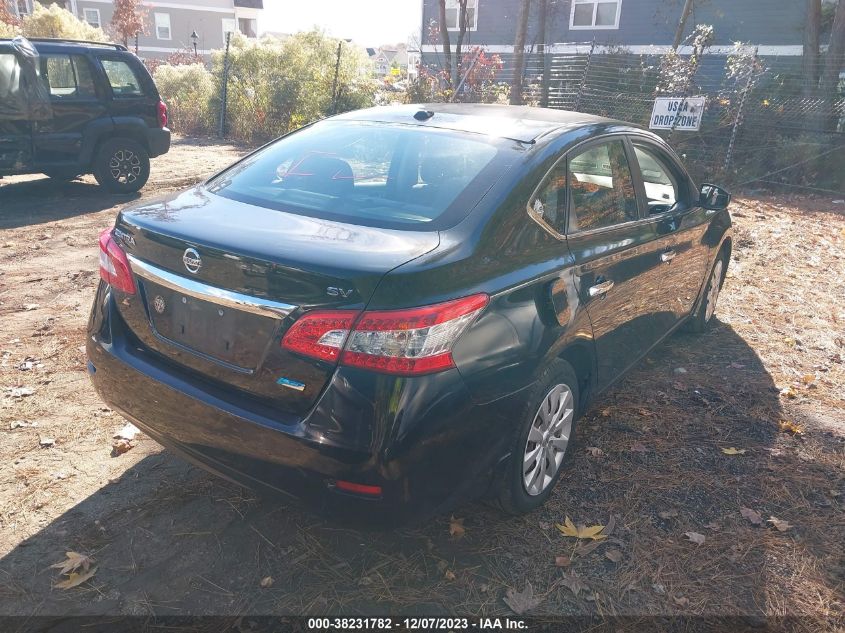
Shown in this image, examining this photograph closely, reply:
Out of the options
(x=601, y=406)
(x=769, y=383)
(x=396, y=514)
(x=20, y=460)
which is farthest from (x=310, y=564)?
(x=769, y=383)

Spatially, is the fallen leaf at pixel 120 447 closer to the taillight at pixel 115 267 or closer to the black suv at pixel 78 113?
the taillight at pixel 115 267

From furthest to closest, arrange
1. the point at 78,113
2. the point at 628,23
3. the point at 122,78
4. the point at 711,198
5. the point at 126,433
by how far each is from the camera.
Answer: the point at 628,23, the point at 122,78, the point at 78,113, the point at 711,198, the point at 126,433

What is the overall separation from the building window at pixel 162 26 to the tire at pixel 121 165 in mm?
42144

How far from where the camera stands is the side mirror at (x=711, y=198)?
463cm

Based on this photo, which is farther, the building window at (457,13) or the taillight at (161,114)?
the building window at (457,13)

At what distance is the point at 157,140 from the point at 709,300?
8.29 meters

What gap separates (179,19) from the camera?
4656 centimetres

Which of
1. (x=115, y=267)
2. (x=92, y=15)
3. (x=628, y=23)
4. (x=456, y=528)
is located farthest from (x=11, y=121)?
(x=92, y=15)

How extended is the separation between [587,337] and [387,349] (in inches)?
51.6

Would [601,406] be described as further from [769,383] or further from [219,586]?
[219,586]

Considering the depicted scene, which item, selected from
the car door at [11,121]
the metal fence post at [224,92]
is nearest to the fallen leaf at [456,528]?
the car door at [11,121]

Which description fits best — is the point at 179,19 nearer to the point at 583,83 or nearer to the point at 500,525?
the point at 583,83

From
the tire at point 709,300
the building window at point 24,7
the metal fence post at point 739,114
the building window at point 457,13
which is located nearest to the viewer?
the tire at point 709,300

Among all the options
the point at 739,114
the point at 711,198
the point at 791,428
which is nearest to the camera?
the point at 791,428
